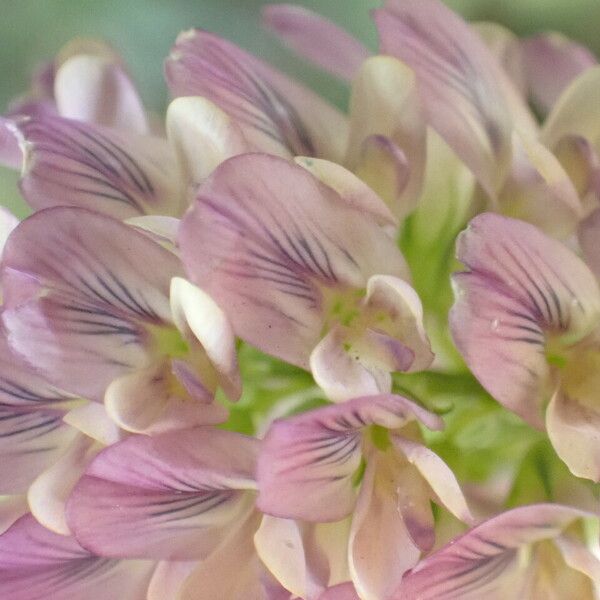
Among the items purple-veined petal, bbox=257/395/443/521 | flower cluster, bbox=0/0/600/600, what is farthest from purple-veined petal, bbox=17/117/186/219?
purple-veined petal, bbox=257/395/443/521

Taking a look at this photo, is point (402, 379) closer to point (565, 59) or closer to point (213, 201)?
point (213, 201)

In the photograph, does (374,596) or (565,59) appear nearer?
(374,596)

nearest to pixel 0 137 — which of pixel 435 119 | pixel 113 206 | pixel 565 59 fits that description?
pixel 113 206

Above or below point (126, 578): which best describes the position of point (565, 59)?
above

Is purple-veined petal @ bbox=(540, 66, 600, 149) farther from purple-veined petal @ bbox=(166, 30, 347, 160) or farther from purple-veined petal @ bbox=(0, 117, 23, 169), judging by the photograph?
purple-veined petal @ bbox=(0, 117, 23, 169)

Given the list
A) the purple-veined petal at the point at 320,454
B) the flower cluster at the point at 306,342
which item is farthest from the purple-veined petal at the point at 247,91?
the purple-veined petal at the point at 320,454

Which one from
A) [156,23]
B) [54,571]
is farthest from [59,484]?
[156,23]

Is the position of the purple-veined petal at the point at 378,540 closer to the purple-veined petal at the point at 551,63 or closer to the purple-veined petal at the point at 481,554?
the purple-veined petal at the point at 481,554
